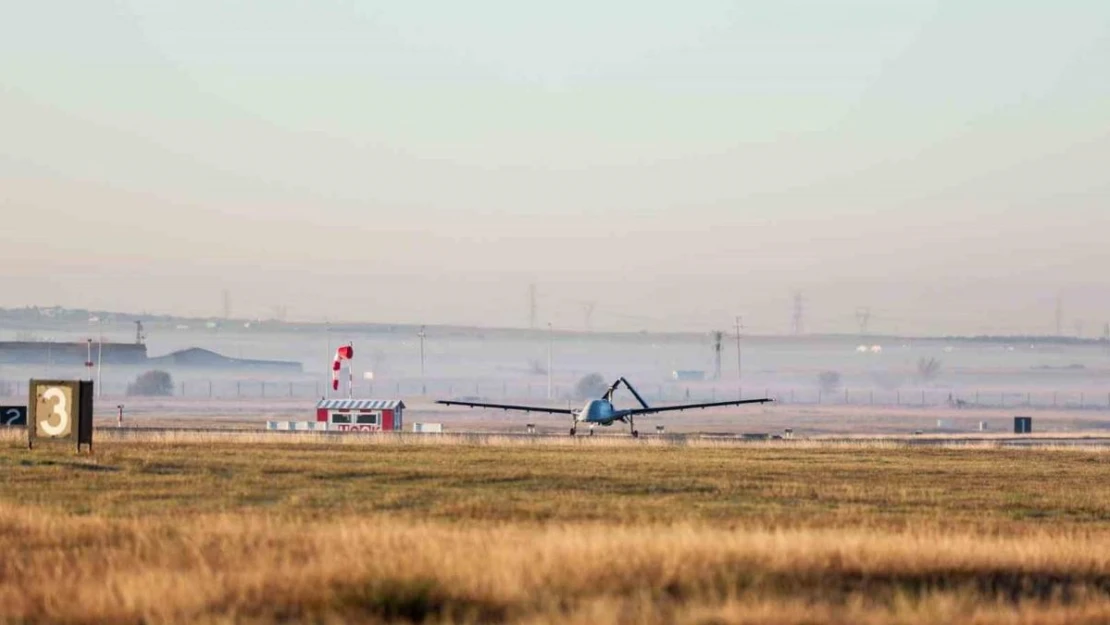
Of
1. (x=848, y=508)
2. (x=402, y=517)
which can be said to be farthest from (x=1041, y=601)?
(x=848, y=508)

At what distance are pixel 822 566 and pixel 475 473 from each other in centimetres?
2728

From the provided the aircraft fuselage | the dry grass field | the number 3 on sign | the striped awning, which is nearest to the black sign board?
the striped awning

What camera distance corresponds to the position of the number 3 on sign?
57.2 meters

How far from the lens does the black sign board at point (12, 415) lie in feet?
289

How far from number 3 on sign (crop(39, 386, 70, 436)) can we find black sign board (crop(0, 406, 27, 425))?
3132 cm

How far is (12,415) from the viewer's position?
89062 mm

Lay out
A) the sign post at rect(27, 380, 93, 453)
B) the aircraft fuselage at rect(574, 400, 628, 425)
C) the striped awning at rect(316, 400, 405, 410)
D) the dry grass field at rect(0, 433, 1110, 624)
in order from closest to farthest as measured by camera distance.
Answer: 1. the dry grass field at rect(0, 433, 1110, 624)
2. the sign post at rect(27, 380, 93, 453)
3. the aircraft fuselage at rect(574, 400, 628, 425)
4. the striped awning at rect(316, 400, 405, 410)

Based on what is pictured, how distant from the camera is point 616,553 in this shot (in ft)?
84.0

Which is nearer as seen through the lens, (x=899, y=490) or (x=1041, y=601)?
(x=1041, y=601)

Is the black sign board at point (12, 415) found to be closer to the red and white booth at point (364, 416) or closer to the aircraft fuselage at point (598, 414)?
the red and white booth at point (364, 416)

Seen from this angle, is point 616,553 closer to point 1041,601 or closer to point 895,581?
point 895,581

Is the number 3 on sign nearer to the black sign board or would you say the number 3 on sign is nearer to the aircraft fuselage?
the black sign board

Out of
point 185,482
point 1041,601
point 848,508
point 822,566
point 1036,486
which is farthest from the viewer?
point 1036,486

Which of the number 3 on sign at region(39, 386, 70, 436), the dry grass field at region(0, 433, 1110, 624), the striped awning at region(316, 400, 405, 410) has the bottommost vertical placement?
the dry grass field at region(0, 433, 1110, 624)
